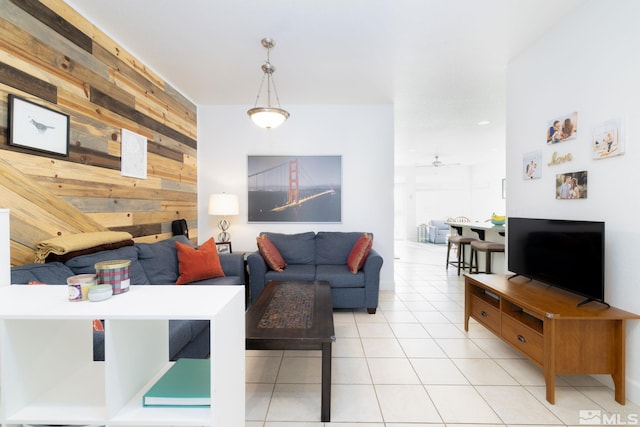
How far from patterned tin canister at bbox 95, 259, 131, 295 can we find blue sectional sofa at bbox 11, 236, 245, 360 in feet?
0.14

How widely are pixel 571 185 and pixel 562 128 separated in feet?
1.54

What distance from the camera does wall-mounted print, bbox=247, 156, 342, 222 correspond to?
13.5ft

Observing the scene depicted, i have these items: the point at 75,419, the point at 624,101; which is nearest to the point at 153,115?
the point at 75,419

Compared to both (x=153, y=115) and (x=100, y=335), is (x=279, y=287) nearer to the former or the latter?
(x=100, y=335)

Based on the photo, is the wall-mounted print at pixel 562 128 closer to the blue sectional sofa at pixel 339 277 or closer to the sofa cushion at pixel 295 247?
the blue sectional sofa at pixel 339 277

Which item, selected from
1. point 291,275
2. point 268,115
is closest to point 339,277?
point 291,275

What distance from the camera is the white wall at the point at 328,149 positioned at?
162 inches

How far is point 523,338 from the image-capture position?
2033 millimetres

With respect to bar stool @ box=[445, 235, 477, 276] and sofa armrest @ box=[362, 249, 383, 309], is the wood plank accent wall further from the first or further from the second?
bar stool @ box=[445, 235, 477, 276]

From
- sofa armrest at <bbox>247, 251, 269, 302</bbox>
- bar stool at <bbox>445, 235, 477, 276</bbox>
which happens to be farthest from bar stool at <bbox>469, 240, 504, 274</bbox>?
sofa armrest at <bbox>247, 251, 269, 302</bbox>

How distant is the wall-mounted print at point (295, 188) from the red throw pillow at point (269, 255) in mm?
771

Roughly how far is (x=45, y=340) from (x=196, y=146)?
3.53 metres

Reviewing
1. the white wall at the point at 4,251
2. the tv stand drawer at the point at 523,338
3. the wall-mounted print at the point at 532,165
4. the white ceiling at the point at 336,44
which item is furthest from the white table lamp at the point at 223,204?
the wall-mounted print at the point at 532,165

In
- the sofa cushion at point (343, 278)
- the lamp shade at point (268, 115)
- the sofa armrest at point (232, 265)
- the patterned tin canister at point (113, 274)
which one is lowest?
the sofa cushion at point (343, 278)
